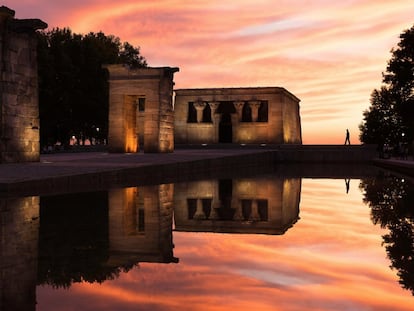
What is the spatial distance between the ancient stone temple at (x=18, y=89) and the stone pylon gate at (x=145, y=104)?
34.0ft

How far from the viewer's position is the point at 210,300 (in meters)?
3.96

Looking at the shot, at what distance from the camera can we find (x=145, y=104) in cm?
3097

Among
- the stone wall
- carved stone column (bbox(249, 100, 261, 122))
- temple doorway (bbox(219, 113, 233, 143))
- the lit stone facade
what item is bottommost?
the lit stone facade

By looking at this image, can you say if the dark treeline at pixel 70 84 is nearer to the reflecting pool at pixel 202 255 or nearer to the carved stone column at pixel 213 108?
the carved stone column at pixel 213 108

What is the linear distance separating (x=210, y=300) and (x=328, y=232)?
12.8 feet

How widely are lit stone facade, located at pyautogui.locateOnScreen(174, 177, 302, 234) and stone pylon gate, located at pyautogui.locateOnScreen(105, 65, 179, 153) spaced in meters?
16.3

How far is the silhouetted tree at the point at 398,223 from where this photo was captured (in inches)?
203

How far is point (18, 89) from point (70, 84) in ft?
81.9

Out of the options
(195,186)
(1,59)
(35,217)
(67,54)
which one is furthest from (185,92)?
(35,217)

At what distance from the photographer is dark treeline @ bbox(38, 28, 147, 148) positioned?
43250 millimetres

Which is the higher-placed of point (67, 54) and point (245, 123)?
Result: point (67, 54)

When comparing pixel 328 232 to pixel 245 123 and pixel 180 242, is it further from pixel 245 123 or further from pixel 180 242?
pixel 245 123

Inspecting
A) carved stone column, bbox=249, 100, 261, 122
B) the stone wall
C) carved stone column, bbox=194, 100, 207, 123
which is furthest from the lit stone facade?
carved stone column, bbox=194, 100, 207, 123

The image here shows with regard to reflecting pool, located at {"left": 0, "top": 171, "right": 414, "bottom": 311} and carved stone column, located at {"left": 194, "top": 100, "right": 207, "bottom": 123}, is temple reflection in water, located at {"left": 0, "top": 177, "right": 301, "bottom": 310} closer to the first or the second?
reflecting pool, located at {"left": 0, "top": 171, "right": 414, "bottom": 311}
